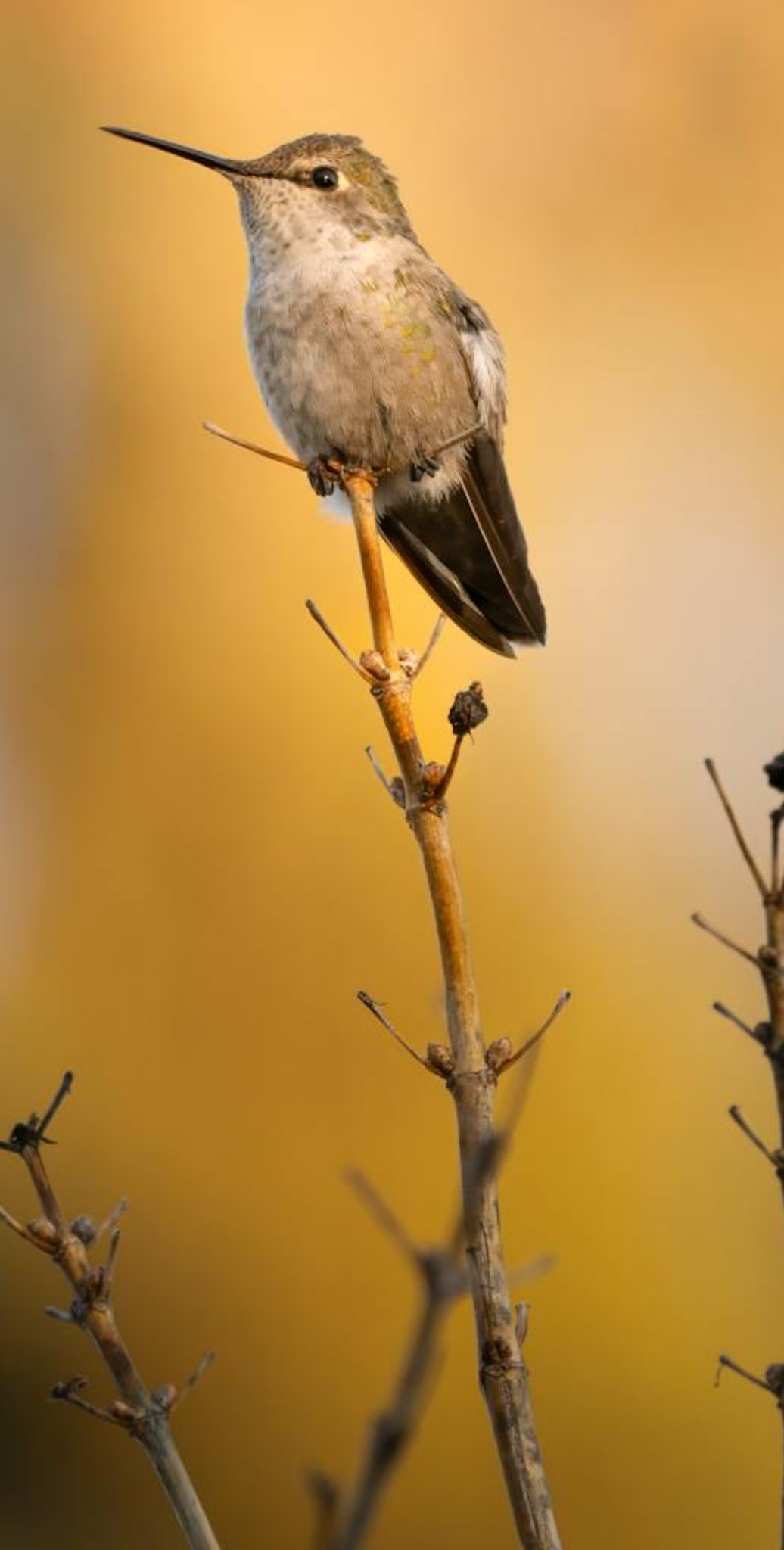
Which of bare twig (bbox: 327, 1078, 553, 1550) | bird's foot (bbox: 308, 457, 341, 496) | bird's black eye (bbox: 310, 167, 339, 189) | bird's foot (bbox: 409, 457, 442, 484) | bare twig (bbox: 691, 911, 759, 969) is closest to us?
bare twig (bbox: 327, 1078, 553, 1550)

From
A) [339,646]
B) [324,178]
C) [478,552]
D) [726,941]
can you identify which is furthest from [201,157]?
[726,941]

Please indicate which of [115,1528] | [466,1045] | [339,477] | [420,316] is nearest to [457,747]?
[466,1045]

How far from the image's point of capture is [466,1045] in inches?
52.0

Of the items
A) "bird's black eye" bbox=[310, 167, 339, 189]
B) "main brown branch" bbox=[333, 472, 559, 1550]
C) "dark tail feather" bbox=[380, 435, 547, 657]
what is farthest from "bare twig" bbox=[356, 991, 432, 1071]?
"bird's black eye" bbox=[310, 167, 339, 189]

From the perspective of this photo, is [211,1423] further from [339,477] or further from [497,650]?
[339,477]

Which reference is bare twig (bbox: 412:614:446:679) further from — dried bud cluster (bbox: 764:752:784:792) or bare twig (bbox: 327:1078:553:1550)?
bare twig (bbox: 327:1078:553:1550)

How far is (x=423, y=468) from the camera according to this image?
253 cm

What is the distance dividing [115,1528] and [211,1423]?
0.38 m

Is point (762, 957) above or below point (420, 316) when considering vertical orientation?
below

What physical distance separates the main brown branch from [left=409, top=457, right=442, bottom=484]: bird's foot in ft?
2.96

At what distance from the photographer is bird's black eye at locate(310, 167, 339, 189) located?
268cm

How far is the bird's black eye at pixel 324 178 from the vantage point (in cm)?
Answer: 268

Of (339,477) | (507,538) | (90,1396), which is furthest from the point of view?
(90,1396)

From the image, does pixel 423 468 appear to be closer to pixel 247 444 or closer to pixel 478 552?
pixel 478 552
